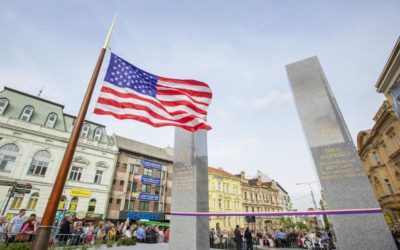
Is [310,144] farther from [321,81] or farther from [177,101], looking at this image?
[177,101]

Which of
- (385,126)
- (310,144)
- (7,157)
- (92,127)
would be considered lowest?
(310,144)

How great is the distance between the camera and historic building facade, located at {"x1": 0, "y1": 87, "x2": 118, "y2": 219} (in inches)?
886

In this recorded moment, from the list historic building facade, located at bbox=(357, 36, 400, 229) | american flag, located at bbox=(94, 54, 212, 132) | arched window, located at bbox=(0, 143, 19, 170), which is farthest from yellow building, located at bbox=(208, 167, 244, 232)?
american flag, located at bbox=(94, 54, 212, 132)

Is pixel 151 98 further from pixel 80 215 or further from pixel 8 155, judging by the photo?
pixel 8 155

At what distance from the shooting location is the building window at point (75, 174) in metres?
26.5

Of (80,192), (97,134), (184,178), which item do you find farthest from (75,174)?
(184,178)

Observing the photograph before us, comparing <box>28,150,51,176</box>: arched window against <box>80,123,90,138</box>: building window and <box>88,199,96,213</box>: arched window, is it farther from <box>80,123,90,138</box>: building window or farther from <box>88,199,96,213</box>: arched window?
<box>88,199,96,213</box>: arched window

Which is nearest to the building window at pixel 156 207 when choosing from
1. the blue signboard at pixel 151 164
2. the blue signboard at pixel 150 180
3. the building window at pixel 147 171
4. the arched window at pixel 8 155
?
the blue signboard at pixel 150 180

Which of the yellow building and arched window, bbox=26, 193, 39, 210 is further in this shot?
A: the yellow building

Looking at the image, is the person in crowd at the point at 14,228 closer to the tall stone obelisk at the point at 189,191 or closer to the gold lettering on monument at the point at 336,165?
the tall stone obelisk at the point at 189,191

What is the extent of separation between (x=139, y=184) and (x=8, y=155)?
60.3ft

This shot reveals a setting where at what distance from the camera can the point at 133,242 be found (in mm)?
11086

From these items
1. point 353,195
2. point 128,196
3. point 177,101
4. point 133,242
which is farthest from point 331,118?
point 128,196

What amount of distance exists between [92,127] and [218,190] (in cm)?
2821
